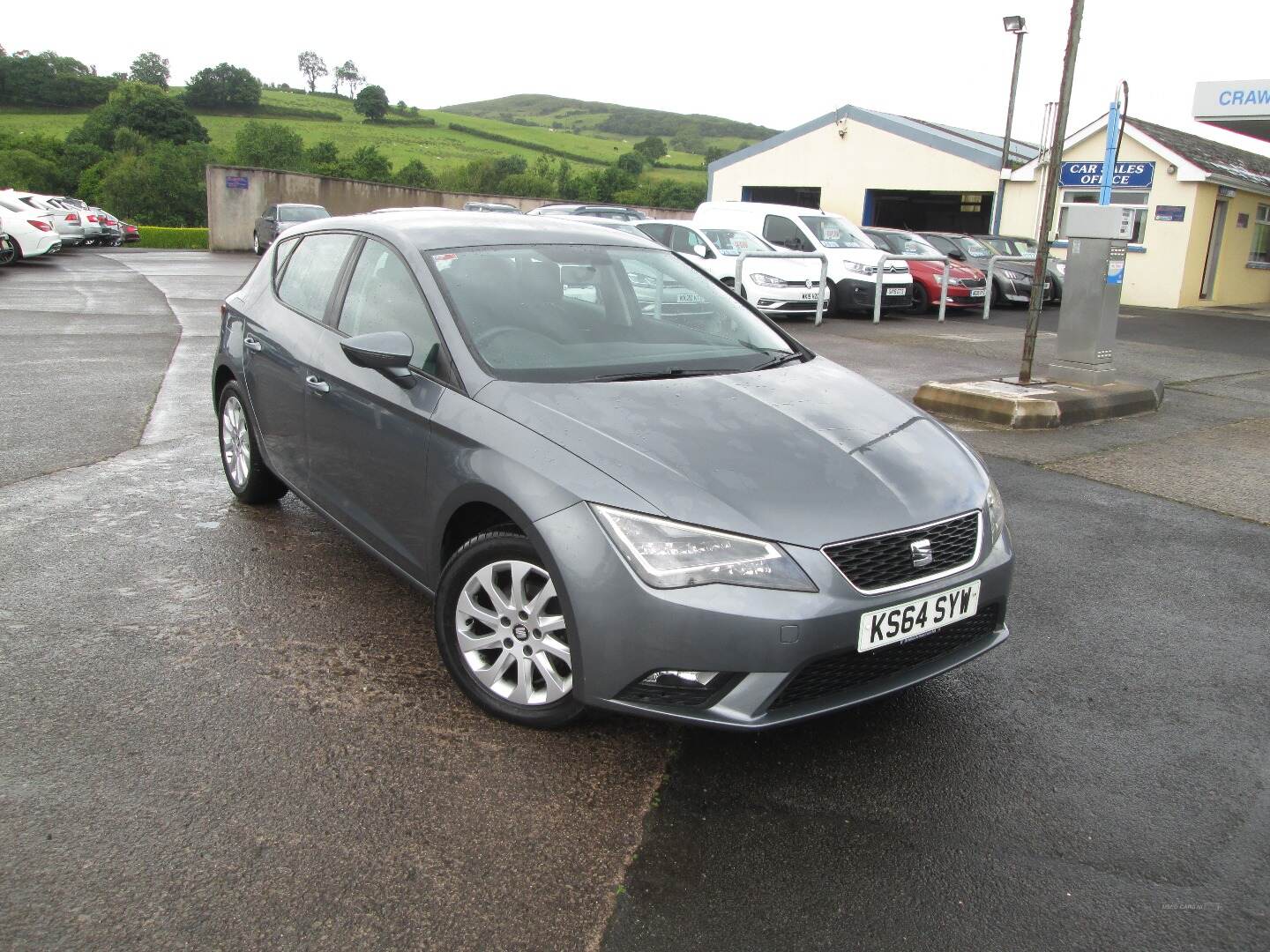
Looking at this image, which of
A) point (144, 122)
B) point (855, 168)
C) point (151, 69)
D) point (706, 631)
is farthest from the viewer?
point (151, 69)

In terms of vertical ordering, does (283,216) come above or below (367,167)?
below

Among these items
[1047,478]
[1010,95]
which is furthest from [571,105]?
[1047,478]

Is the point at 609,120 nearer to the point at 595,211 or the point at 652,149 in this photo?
the point at 652,149

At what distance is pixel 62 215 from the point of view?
31.5 metres

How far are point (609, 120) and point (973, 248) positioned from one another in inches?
4635

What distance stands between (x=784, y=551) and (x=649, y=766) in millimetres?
805

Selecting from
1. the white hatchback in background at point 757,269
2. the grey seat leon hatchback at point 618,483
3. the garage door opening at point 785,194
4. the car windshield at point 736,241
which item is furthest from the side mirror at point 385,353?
the garage door opening at point 785,194

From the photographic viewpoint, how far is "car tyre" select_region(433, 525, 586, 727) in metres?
3.10

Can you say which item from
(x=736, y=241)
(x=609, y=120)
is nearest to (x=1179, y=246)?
(x=736, y=241)

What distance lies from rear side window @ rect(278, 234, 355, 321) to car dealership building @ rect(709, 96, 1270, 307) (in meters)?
14.5

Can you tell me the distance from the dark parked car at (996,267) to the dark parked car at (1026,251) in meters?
0.16

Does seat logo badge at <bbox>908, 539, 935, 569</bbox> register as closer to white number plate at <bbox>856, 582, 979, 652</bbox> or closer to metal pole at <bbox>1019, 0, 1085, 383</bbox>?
white number plate at <bbox>856, 582, 979, 652</bbox>

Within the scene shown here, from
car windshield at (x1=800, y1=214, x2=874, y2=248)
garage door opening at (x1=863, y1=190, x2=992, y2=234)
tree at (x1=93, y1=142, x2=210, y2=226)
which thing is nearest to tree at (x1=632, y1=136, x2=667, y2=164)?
tree at (x1=93, y1=142, x2=210, y2=226)

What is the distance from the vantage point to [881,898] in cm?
254
